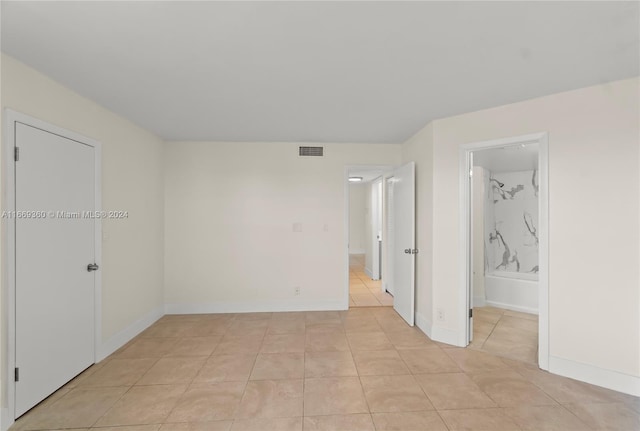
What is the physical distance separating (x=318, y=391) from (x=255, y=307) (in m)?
2.01

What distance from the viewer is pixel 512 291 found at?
412 centimetres

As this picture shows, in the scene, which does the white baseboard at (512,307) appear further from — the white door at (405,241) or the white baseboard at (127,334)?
the white baseboard at (127,334)

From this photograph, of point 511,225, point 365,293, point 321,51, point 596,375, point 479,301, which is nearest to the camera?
point 321,51

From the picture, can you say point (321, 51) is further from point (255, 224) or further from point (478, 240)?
point (478, 240)

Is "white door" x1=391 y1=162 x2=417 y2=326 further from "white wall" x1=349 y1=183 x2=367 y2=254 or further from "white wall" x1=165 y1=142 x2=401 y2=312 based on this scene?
"white wall" x1=349 y1=183 x2=367 y2=254

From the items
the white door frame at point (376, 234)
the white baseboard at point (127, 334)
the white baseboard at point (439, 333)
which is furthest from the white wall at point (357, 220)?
the white baseboard at point (127, 334)

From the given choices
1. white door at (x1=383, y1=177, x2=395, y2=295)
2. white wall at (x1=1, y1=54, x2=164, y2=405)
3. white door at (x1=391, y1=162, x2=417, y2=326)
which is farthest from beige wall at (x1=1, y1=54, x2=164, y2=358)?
white door at (x1=383, y1=177, x2=395, y2=295)

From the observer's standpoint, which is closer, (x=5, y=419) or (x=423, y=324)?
(x=5, y=419)

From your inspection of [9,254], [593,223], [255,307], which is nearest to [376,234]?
[255,307]

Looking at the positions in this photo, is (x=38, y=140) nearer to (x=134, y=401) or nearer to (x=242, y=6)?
(x=242, y=6)

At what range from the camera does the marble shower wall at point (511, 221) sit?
4.64 m

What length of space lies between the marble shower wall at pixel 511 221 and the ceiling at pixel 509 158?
20 cm

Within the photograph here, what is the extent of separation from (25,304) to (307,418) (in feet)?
7.15

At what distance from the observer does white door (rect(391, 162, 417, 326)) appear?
11.1 ft
